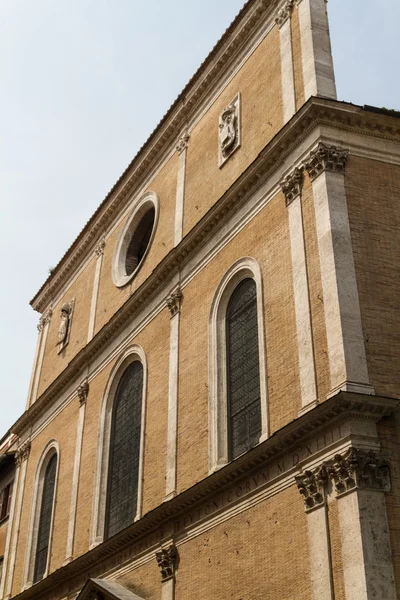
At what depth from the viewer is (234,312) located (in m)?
16.6

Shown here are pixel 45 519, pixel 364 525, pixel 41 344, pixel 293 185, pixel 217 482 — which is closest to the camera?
pixel 364 525

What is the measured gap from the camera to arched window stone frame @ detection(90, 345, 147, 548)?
18750 millimetres

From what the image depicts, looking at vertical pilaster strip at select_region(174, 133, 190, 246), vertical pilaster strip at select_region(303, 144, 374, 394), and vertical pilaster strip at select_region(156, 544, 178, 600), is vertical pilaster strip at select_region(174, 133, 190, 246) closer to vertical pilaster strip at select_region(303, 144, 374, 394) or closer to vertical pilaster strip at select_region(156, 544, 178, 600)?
vertical pilaster strip at select_region(303, 144, 374, 394)

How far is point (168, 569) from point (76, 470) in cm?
645

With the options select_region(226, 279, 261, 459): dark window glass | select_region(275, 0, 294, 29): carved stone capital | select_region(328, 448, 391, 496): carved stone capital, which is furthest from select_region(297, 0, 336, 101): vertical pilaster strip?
select_region(328, 448, 391, 496): carved stone capital

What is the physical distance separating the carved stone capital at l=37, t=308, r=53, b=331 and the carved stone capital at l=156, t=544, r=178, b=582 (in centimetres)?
1426

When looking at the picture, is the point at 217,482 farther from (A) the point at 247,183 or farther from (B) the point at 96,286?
(B) the point at 96,286

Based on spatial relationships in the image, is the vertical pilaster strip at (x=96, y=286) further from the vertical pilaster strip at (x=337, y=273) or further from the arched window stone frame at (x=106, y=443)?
the vertical pilaster strip at (x=337, y=273)

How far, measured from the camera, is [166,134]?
22.3 m

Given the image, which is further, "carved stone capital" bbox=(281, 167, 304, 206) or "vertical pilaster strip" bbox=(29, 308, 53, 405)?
"vertical pilaster strip" bbox=(29, 308, 53, 405)

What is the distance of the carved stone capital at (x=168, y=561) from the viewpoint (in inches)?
609

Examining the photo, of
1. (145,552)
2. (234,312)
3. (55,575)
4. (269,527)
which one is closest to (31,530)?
(55,575)

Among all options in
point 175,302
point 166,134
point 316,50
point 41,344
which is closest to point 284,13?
point 316,50

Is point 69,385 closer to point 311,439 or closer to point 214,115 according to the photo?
point 214,115
